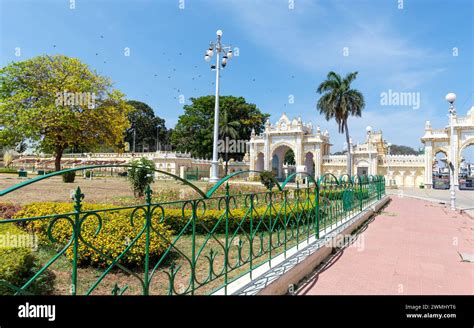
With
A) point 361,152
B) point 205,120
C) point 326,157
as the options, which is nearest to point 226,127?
point 205,120

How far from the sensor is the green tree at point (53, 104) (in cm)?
2058

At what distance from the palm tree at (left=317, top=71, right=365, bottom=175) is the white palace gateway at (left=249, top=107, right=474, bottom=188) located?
4.66m

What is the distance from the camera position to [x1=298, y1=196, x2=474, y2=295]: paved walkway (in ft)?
13.0

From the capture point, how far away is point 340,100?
96.6 feet

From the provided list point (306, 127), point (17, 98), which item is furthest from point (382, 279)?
point (306, 127)

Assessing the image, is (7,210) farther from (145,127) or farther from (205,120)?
(145,127)

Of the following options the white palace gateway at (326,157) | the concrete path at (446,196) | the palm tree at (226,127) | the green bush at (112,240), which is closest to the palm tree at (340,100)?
the white palace gateway at (326,157)

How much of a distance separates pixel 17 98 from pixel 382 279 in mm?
24399

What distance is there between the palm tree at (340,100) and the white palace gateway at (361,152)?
4661 millimetres

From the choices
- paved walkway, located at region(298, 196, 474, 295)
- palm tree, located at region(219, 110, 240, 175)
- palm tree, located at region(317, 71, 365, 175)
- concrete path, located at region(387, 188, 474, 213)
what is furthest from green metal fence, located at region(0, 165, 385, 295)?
palm tree, located at region(219, 110, 240, 175)

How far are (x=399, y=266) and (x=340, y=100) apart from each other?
1060 inches
